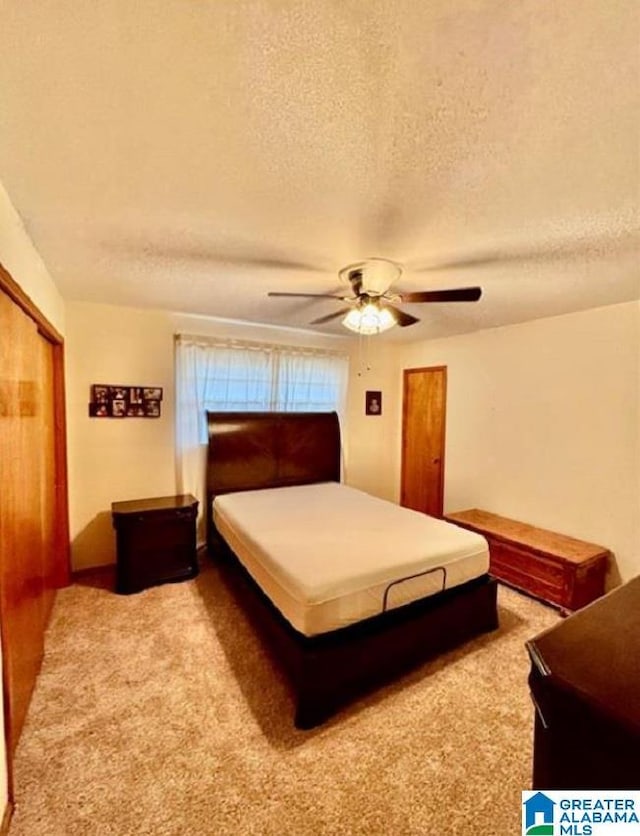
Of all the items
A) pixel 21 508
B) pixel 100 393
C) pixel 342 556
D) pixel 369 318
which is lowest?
pixel 342 556

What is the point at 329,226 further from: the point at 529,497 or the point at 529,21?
the point at 529,497

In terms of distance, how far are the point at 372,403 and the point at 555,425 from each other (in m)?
2.21

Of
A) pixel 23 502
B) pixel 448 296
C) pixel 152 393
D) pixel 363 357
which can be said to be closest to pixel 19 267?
pixel 23 502

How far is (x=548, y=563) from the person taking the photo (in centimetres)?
298

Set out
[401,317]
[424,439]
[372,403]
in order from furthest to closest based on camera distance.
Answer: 1. [372,403]
2. [424,439]
3. [401,317]

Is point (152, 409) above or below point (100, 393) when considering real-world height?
below

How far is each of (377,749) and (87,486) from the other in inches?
120

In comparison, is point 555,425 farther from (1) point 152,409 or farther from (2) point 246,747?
(1) point 152,409

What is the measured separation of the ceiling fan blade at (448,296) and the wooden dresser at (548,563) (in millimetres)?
2163

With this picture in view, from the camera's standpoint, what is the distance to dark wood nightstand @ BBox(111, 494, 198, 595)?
3.08 m

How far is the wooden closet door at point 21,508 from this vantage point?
160 centimetres

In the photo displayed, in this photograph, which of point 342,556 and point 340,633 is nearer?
point 340,633

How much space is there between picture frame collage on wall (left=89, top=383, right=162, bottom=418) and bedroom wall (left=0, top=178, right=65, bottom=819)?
2.82 ft

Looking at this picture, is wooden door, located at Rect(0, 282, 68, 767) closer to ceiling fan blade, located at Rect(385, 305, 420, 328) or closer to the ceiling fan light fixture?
the ceiling fan light fixture
